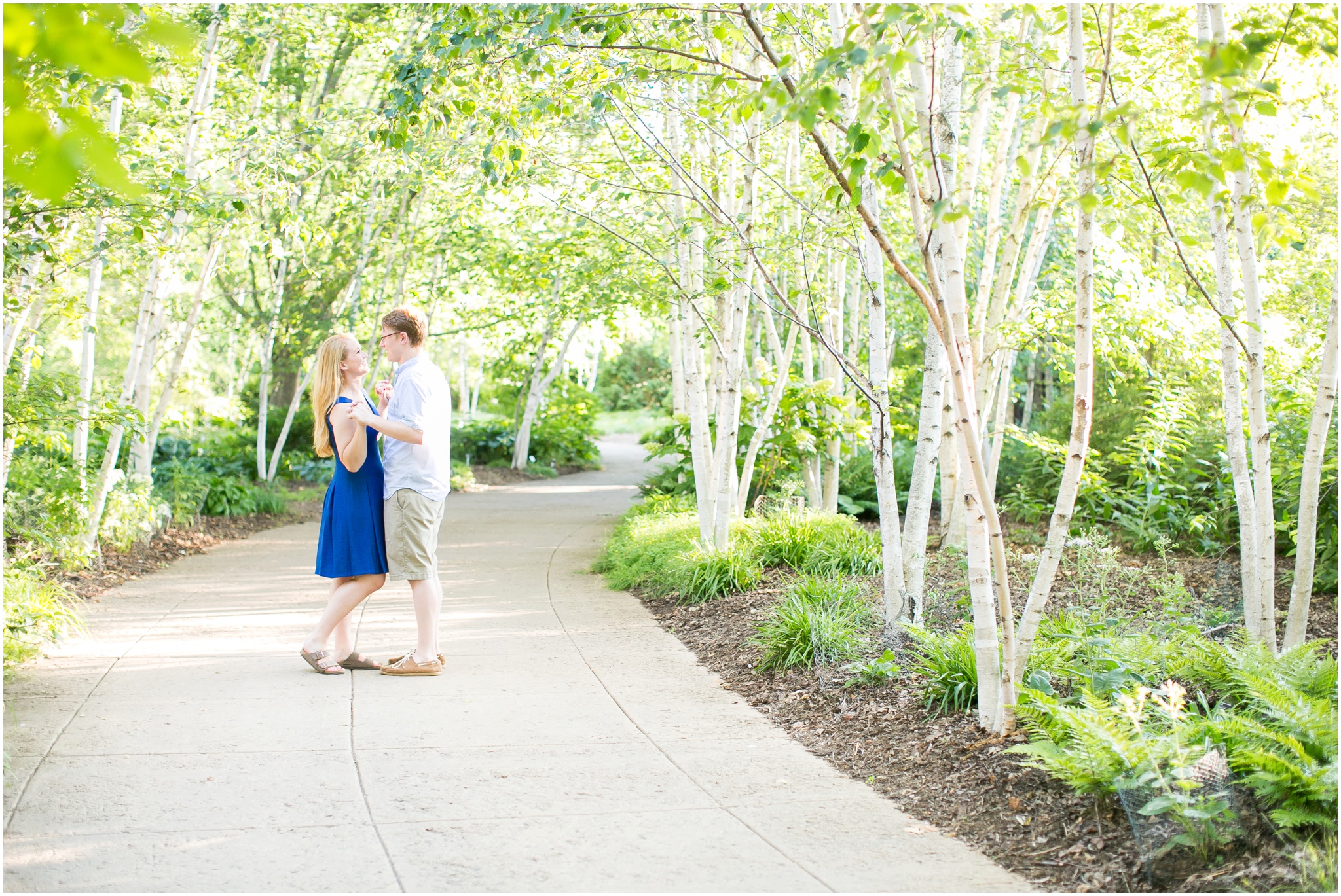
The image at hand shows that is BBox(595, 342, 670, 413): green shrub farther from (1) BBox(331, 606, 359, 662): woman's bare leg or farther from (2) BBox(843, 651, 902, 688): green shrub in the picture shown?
(2) BBox(843, 651, 902, 688): green shrub

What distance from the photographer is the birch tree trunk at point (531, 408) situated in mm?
18844

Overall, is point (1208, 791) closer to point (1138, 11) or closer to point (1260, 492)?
point (1260, 492)

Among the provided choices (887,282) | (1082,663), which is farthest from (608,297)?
(1082,663)

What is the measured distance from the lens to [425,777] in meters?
3.72

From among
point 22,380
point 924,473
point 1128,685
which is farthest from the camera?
point 22,380

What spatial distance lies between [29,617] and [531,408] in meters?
13.9

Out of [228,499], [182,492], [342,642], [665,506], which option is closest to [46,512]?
[182,492]

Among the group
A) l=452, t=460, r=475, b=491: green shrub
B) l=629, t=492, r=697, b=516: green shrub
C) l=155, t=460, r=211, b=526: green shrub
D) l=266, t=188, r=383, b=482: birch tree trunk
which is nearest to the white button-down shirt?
l=629, t=492, r=697, b=516: green shrub

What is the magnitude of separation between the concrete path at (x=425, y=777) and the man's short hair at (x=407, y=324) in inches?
68.4

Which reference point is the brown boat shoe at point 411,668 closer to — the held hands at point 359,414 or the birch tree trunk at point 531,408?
the held hands at point 359,414

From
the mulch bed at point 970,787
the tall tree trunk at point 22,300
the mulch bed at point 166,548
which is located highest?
the tall tree trunk at point 22,300

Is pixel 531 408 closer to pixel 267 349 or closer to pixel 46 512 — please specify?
pixel 267 349

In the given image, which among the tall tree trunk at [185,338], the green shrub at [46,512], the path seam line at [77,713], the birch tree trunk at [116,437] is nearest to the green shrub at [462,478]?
the tall tree trunk at [185,338]

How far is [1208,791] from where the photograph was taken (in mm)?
2990
